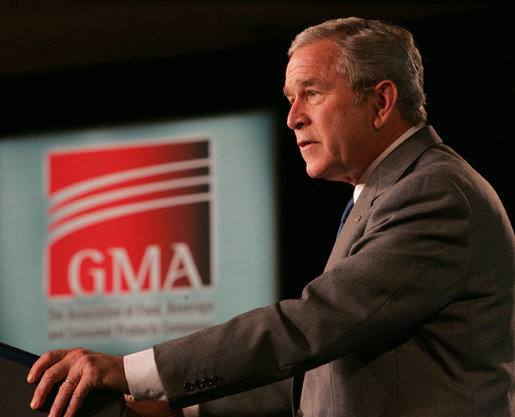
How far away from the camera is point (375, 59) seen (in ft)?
5.93

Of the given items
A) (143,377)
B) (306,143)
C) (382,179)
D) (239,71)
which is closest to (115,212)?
(239,71)

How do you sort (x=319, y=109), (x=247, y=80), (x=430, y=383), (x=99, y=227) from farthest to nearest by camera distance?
(x=99, y=227)
(x=247, y=80)
(x=319, y=109)
(x=430, y=383)

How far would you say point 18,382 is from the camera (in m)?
1.25

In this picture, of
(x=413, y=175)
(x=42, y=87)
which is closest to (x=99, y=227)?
(x=42, y=87)

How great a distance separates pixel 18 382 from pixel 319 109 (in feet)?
3.00

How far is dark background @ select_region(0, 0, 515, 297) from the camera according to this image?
155 inches

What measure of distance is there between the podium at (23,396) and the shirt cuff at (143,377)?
0.04 m

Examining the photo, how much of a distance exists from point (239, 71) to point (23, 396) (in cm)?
369

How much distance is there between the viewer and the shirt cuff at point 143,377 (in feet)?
4.31

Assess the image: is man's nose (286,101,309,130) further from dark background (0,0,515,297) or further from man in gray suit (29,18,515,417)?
dark background (0,0,515,297)

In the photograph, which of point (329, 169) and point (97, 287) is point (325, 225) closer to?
point (97, 287)

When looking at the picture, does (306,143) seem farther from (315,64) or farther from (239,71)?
(239,71)

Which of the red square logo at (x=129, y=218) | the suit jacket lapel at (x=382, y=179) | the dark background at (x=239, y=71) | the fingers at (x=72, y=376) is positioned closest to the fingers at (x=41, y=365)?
the fingers at (x=72, y=376)

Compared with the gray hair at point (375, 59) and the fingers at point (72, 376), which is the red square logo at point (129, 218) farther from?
the fingers at point (72, 376)
